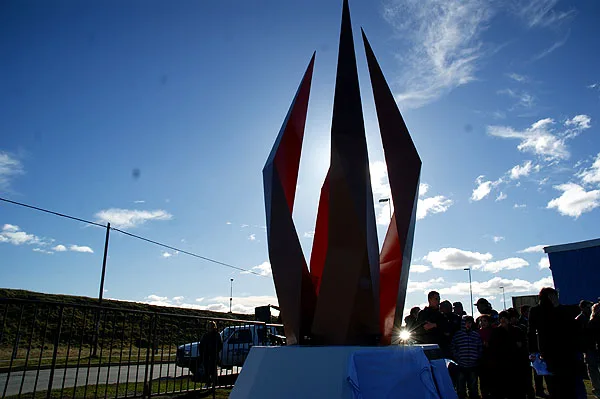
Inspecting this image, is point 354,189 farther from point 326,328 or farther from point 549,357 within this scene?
point 549,357

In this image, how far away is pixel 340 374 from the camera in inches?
160

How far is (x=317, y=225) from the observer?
651 cm

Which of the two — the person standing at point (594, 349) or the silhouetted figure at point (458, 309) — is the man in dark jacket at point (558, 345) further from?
the silhouetted figure at point (458, 309)

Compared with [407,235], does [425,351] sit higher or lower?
lower

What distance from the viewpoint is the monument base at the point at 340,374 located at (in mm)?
4086

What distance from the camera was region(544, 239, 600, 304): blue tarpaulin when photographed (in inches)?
696

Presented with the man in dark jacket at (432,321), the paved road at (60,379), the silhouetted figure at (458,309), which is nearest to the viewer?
the man in dark jacket at (432,321)

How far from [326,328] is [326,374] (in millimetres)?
892

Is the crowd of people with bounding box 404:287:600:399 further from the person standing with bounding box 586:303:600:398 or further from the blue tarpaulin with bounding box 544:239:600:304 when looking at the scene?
the blue tarpaulin with bounding box 544:239:600:304

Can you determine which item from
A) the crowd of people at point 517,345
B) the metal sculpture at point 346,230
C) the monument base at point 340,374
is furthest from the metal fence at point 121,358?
the crowd of people at point 517,345

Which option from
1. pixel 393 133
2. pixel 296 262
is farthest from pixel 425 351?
pixel 393 133

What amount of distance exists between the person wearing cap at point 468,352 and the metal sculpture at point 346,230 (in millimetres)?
1967

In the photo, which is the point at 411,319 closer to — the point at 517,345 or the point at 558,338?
the point at 517,345

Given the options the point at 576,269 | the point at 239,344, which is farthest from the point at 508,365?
the point at 576,269
